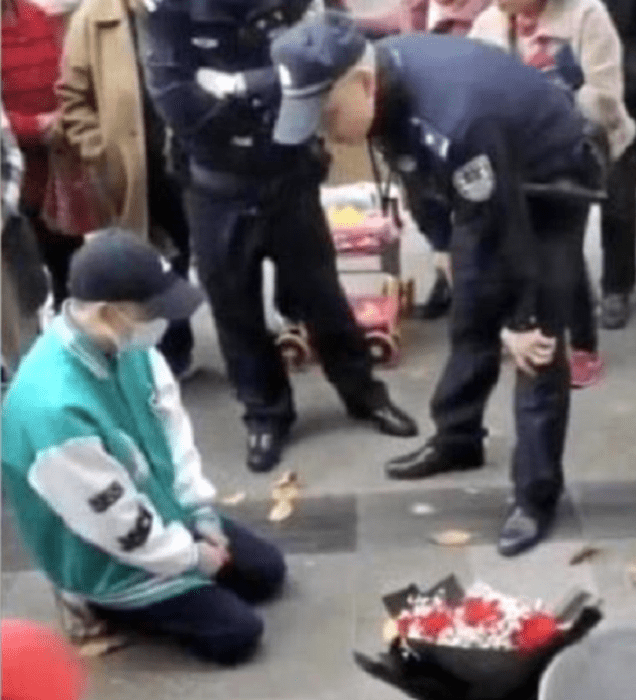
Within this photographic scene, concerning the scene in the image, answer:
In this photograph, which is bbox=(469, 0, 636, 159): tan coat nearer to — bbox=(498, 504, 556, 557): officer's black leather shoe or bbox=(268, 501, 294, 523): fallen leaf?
bbox=(498, 504, 556, 557): officer's black leather shoe

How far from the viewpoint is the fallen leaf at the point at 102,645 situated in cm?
593

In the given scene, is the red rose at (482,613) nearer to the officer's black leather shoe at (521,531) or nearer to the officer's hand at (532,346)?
the officer's hand at (532,346)

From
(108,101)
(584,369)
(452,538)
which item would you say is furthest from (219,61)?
(584,369)

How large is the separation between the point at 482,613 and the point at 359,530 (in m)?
1.92

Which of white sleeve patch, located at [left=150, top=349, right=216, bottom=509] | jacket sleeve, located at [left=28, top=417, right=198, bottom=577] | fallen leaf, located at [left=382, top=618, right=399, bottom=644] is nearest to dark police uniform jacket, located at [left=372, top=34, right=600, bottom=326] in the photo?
white sleeve patch, located at [left=150, top=349, right=216, bottom=509]

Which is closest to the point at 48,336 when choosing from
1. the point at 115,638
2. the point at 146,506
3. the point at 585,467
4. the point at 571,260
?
the point at 146,506

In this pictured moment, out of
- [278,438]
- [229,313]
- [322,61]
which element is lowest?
[278,438]

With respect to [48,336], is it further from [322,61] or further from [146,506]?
[322,61]

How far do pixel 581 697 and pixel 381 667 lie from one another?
0.87 m

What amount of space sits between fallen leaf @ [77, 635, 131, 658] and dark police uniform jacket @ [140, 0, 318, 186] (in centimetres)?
159

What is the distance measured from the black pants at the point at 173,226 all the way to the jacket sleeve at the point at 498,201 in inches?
75.2

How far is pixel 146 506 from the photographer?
5656mm

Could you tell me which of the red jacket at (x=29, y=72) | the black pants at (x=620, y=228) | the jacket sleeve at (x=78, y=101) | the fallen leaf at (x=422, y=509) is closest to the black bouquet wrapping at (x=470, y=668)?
the fallen leaf at (x=422, y=509)

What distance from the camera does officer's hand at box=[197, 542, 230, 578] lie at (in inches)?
232
